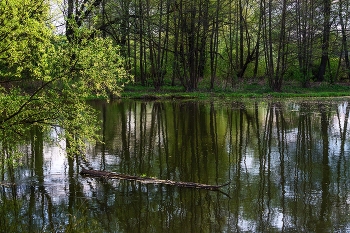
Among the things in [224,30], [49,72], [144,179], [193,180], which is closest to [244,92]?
[224,30]

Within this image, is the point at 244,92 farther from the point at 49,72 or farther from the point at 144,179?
the point at 49,72

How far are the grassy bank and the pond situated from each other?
50.2 feet

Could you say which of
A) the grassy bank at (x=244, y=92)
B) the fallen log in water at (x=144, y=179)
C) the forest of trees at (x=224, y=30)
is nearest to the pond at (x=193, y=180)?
the fallen log in water at (x=144, y=179)

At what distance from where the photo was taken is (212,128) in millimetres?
19531

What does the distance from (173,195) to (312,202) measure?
3.14 meters

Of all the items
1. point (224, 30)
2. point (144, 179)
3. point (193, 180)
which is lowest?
point (193, 180)

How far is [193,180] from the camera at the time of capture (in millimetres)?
10875

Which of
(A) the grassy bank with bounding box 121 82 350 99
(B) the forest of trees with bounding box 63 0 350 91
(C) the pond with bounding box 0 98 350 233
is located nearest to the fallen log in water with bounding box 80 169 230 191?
(C) the pond with bounding box 0 98 350 233

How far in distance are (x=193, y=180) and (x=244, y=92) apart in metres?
27.6

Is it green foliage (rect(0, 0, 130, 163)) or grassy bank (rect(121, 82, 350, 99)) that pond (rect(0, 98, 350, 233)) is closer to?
green foliage (rect(0, 0, 130, 163))

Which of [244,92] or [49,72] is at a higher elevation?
[49,72]

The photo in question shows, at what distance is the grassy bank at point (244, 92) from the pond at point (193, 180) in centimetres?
1529

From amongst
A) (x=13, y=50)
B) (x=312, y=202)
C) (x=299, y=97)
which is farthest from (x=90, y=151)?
(x=299, y=97)

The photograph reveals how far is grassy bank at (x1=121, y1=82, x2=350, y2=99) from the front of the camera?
35.0 meters
